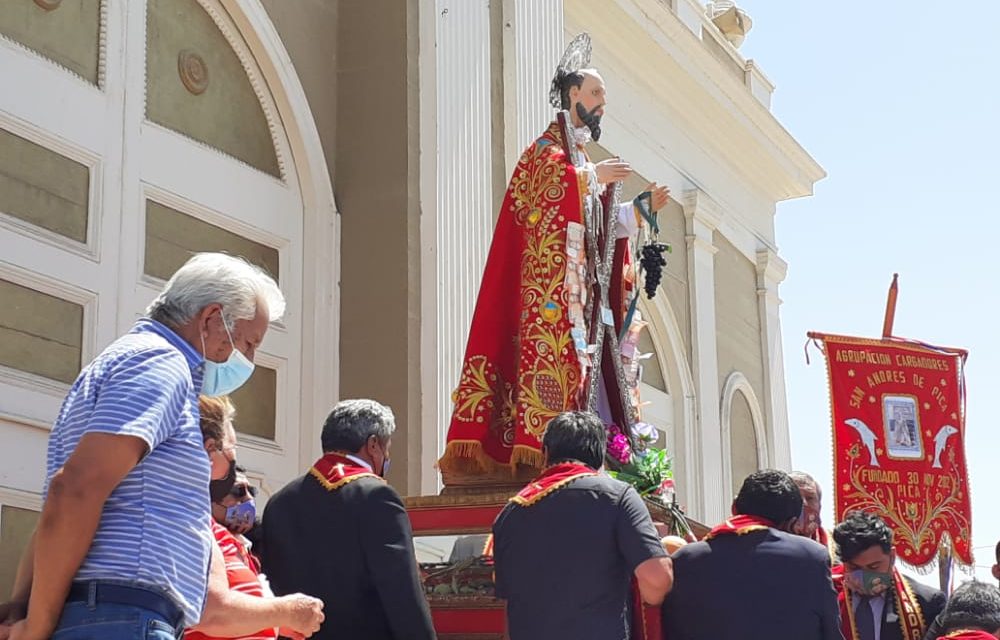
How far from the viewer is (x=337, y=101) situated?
30.2 feet

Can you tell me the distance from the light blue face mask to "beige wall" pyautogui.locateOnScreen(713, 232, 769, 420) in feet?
44.1

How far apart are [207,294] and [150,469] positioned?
1.36 feet

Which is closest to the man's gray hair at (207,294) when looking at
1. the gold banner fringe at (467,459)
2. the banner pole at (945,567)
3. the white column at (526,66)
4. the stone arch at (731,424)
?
the gold banner fringe at (467,459)

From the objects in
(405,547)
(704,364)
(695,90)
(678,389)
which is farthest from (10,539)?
(695,90)

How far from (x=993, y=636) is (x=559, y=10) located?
7.71m

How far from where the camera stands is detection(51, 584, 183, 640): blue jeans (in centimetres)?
262

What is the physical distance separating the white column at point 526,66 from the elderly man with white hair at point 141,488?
716 centimetres

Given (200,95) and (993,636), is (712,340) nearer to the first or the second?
(200,95)

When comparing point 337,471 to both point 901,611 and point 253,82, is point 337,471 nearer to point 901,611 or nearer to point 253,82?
point 901,611

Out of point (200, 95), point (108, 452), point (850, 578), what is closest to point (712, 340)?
point (200, 95)

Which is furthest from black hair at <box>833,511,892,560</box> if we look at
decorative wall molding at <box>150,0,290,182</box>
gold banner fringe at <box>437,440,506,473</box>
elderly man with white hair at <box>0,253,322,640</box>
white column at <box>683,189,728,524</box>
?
white column at <box>683,189,728,524</box>

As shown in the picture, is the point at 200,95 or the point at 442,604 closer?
the point at 442,604

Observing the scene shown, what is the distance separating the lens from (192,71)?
8172 mm

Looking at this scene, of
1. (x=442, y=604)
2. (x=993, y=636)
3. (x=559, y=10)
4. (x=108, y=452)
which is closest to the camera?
(x=108, y=452)
